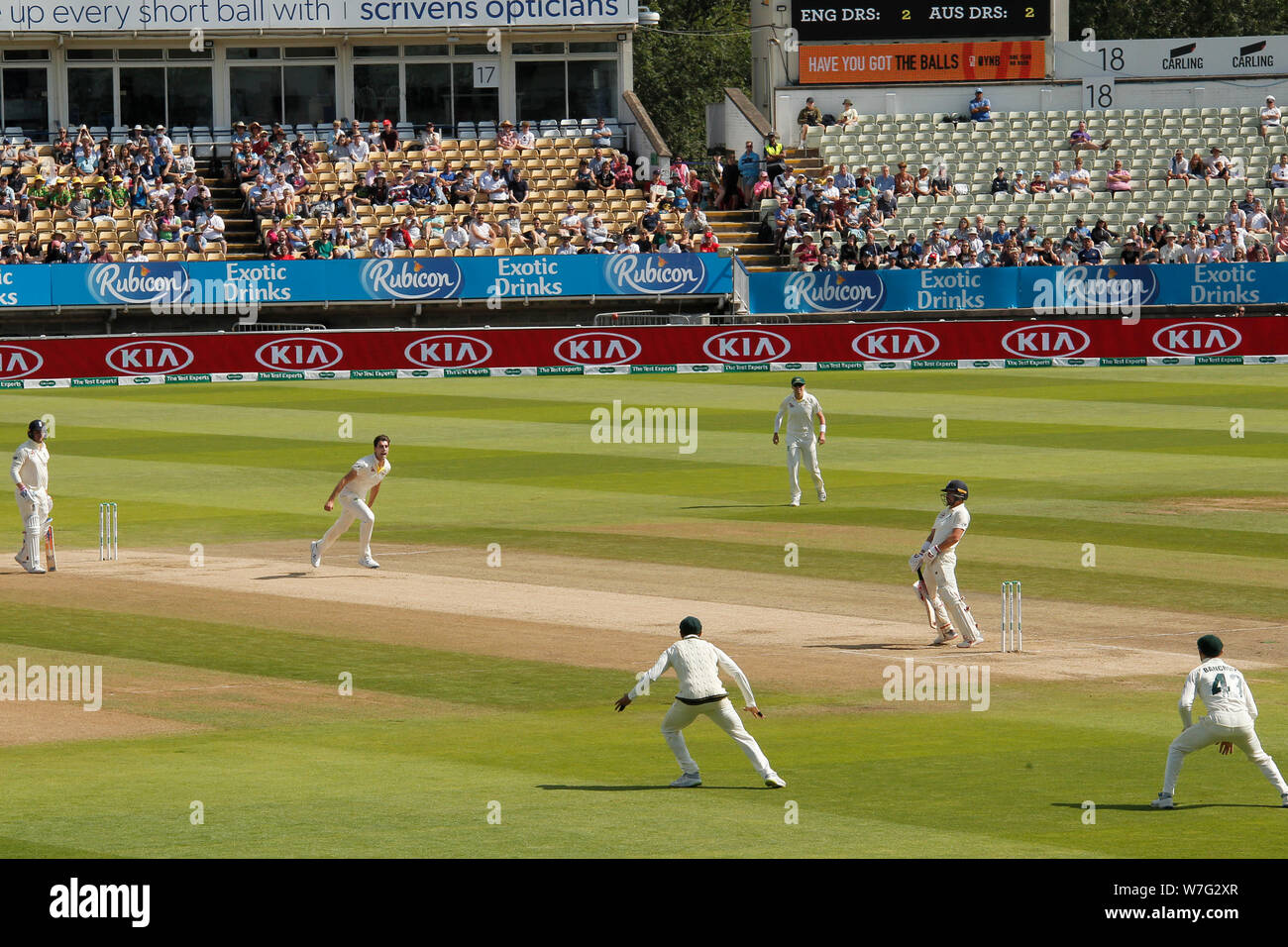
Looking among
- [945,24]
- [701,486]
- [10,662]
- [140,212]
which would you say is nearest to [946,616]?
[10,662]

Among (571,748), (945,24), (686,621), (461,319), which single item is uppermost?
(945,24)

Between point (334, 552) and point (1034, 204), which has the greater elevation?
point (1034, 204)

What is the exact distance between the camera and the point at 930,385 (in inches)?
1837

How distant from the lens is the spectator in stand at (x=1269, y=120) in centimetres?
6161

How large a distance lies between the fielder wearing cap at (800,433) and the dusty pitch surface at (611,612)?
5.45 meters

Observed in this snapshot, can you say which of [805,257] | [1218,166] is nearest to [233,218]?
[805,257]

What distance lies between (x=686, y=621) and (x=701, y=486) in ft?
62.5

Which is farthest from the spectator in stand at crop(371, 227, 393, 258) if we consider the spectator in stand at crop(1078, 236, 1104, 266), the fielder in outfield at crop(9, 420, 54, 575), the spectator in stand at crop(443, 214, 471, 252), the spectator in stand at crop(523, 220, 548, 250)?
the fielder in outfield at crop(9, 420, 54, 575)

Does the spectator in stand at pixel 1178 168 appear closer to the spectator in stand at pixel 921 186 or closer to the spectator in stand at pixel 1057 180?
the spectator in stand at pixel 1057 180

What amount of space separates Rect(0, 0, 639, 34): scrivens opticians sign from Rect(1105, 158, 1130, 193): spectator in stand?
16.1 m

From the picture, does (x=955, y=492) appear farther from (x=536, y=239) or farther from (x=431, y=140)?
(x=431, y=140)

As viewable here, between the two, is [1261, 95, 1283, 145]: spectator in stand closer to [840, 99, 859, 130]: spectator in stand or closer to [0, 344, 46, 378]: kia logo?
[840, 99, 859, 130]: spectator in stand
